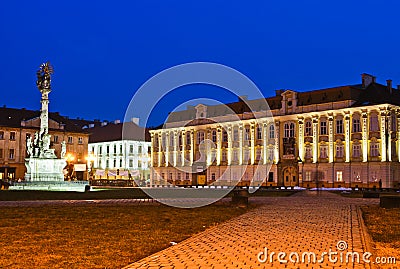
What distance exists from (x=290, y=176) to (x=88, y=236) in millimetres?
61762

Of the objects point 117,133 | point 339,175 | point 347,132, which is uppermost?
point 117,133

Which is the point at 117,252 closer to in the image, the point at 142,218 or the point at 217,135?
the point at 142,218

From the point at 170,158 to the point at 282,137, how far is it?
23.3 meters

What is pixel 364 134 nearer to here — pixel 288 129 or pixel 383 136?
pixel 383 136

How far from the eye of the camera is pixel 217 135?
8325 cm

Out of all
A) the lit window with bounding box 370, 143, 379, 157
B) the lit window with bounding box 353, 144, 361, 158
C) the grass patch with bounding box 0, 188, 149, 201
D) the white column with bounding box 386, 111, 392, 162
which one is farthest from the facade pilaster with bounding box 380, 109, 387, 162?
the grass patch with bounding box 0, 188, 149, 201

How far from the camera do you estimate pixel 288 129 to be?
243 ft

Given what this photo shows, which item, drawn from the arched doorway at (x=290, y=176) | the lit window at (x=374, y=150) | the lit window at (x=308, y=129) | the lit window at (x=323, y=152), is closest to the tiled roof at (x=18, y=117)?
the arched doorway at (x=290, y=176)

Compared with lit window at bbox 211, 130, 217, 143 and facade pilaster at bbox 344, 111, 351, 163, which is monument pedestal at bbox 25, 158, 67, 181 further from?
lit window at bbox 211, 130, 217, 143

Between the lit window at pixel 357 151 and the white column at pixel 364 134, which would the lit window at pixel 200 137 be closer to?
the lit window at pixel 357 151

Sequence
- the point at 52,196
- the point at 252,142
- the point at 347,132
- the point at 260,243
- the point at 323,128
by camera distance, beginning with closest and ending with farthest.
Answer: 1. the point at 260,243
2. the point at 52,196
3. the point at 347,132
4. the point at 323,128
5. the point at 252,142

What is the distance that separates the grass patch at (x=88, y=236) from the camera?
10.1 m

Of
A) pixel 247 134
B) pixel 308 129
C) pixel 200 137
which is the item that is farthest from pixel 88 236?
pixel 200 137

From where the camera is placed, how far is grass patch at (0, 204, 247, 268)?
33.3ft
